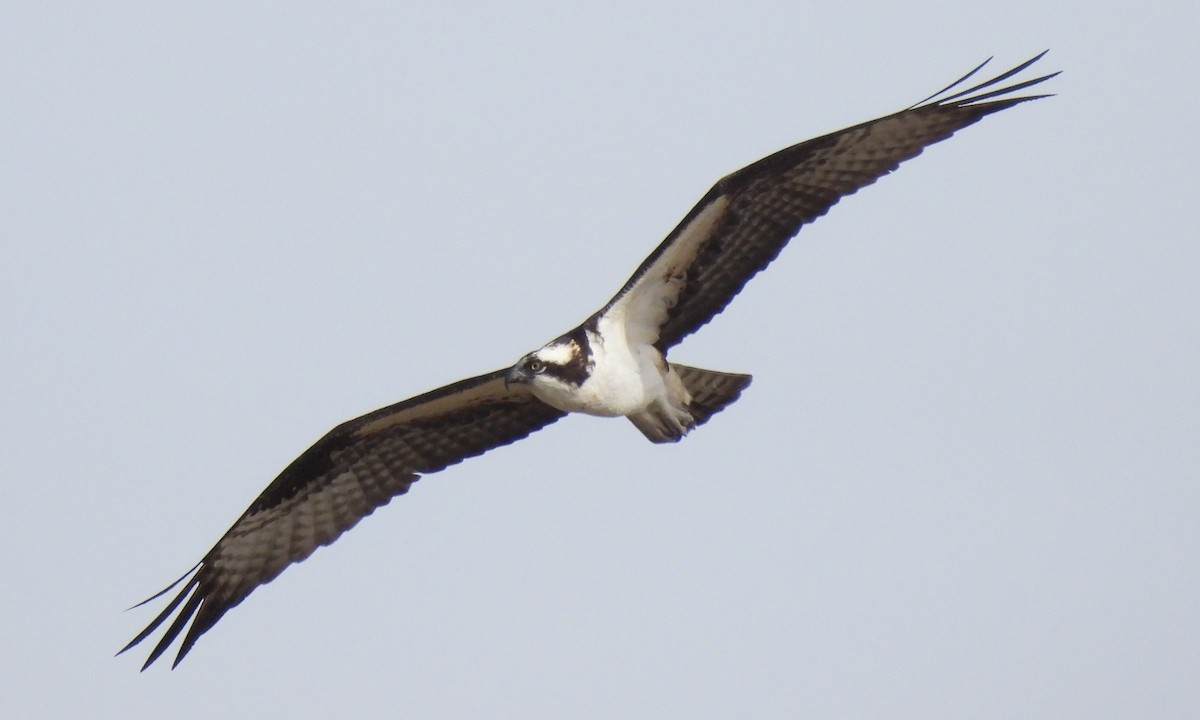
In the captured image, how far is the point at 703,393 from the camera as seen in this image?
1075 centimetres

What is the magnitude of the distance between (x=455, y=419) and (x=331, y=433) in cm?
75

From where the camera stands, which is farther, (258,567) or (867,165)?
(258,567)

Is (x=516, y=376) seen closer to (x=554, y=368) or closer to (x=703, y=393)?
(x=554, y=368)

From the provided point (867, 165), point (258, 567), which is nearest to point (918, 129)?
point (867, 165)

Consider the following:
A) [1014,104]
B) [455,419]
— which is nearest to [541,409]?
[455,419]

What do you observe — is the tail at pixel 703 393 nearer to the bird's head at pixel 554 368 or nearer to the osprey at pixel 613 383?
the osprey at pixel 613 383

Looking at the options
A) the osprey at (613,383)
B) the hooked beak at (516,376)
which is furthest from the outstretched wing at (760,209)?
the hooked beak at (516,376)

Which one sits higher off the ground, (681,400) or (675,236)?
(675,236)

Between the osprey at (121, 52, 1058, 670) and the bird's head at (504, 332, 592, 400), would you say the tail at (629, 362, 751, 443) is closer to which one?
the osprey at (121, 52, 1058, 670)

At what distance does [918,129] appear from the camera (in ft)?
32.5

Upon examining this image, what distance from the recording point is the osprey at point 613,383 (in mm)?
9922

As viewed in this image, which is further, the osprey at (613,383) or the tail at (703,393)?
the tail at (703,393)

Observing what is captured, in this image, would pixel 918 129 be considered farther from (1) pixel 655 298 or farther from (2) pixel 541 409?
(2) pixel 541 409

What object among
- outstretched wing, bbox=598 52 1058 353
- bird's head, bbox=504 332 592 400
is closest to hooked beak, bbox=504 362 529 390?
bird's head, bbox=504 332 592 400
